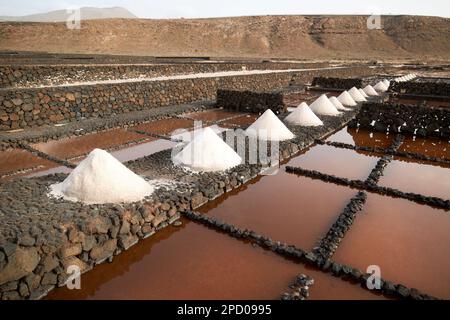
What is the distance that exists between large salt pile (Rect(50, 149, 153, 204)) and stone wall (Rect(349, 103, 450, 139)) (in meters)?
8.66

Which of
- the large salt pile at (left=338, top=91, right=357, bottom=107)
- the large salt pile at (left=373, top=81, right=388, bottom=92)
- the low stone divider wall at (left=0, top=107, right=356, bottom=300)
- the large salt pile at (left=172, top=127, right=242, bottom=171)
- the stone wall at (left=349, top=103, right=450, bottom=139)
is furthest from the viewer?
the large salt pile at (left=373, top=81, right=388, bottom=92)

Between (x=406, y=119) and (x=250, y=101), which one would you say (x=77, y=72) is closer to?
(x=250, y=101)

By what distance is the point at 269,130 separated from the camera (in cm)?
884

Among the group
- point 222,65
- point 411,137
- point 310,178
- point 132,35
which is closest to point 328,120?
point 411,137

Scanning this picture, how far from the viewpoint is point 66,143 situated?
28.7ft

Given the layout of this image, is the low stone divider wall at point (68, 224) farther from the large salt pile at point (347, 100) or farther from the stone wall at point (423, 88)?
the stone wall at point (423, 88)

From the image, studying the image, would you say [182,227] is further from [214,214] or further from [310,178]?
[310,178]

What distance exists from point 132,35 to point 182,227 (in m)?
56.2

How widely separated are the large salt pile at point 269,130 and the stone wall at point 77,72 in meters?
8.10

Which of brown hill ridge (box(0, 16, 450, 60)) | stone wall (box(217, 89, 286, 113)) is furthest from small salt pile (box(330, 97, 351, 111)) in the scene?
brown hill ridge (box(0, 16, 450, 60))

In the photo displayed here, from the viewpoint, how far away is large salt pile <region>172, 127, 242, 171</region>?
649cm

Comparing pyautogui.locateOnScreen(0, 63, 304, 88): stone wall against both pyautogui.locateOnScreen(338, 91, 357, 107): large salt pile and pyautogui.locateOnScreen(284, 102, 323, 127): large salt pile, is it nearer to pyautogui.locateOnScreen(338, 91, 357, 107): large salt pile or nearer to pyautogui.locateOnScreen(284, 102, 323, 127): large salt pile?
pyautogui.locateOnScreen(284, 102, 323, 127): large salt pile

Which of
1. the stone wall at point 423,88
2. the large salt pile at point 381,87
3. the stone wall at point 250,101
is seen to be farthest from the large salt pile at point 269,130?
the stone wall at point 423,88

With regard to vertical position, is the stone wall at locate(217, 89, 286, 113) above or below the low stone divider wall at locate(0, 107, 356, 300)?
above
